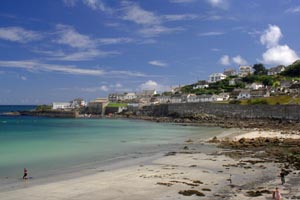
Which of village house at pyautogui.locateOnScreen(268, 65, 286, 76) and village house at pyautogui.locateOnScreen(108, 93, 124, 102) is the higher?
village house at pyautogui.locateOnScreen(268, 65, 286, 76)

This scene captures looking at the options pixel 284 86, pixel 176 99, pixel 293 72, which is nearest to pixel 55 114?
pixel 176 99

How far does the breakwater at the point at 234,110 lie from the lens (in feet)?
181

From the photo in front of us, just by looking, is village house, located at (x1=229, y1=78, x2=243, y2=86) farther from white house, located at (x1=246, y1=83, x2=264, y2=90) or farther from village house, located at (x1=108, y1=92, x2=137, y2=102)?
village house, located at (x1=108, y1=92, x2=137, y2=102)

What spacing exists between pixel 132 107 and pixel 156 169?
8079 centimetres

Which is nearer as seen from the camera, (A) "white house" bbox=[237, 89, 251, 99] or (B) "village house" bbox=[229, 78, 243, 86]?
(A) "white house" bbox=[237, 89, 251, 99]

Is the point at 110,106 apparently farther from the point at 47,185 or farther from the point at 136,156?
the point at 47,185

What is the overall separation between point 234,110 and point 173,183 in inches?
2011

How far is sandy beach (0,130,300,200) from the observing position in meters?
13.8

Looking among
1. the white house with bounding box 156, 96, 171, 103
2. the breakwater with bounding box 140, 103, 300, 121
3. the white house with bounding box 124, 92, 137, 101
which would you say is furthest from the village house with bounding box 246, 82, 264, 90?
the white house with bounding box 124, 92, 137, 101

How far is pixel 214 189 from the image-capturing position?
1455 cm

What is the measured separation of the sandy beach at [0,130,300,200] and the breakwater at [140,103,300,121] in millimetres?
36526

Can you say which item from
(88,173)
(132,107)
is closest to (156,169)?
(88,173)

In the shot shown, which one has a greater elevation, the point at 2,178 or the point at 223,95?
the point at 223,95

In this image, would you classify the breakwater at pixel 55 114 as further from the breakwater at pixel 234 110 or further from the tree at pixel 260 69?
the tree at pixel 260 69
